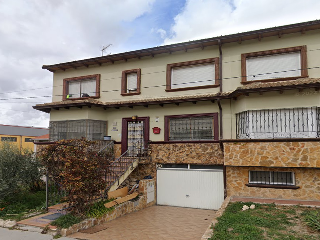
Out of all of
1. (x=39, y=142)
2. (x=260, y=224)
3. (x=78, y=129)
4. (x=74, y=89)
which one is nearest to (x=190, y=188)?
(x=260, y=224)

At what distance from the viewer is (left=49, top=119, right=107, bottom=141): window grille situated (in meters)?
14.2

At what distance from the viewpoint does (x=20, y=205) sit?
33.2ft

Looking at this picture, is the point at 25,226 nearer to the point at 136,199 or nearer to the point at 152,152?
the point at 136,199

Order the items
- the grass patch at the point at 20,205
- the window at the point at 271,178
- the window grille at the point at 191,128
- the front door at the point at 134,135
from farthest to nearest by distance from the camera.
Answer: the front door at the point at 134,135
the window grille at the point at 191,128
the window at the point at 271,178
the grass patch at the point at 20,205

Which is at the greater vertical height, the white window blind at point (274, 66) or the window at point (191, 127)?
the white window blind at point (274, 66)

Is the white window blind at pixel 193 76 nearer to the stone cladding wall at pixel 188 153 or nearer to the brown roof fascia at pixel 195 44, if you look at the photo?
the brown roof fascia at pixel 195 44

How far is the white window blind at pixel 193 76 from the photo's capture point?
512 inches

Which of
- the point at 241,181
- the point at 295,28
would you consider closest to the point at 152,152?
the point at 241,181

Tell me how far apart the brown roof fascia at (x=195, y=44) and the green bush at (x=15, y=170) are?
20.9 ft

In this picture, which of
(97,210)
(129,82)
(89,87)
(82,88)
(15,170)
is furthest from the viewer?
(82,88)

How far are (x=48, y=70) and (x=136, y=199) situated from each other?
10.7m

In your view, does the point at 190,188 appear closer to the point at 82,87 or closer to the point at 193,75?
the point at 193,75

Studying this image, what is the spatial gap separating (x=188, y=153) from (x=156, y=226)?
434 centimetres

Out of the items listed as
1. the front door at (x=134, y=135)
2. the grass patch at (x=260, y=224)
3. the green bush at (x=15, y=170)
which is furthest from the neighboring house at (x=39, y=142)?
the grass patch at (x=260, y=224)
